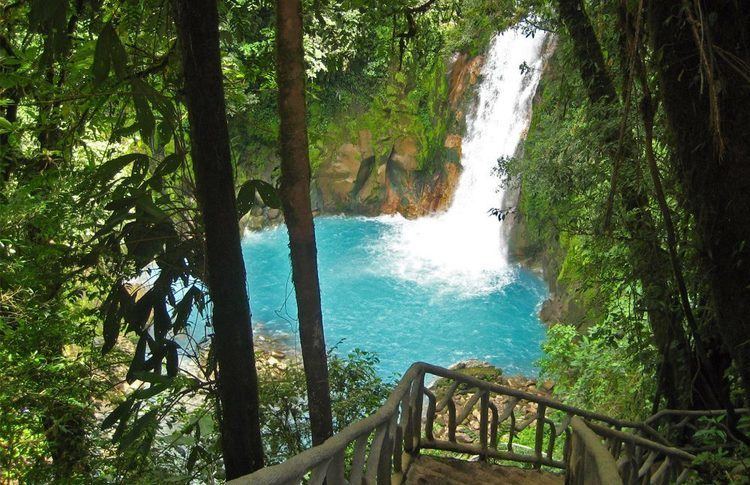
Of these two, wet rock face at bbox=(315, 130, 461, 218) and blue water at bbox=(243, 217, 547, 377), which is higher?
wet rock face at bbox=(315, 130, 461, 218)

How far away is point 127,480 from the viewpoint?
5.02m

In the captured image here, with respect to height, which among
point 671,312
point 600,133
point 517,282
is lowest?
point 517,282

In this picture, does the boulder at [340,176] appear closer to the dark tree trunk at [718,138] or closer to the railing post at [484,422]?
the railing post at [484,422]

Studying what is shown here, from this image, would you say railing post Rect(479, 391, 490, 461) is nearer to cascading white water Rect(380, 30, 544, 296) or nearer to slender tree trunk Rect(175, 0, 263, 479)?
slender tree trunk Rect(175, 0, 263, 479)

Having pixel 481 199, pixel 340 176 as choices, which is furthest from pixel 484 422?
pixel 340 176

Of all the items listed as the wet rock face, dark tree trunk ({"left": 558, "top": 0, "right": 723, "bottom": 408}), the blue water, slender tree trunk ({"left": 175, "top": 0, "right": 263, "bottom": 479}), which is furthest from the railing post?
the wet rock face

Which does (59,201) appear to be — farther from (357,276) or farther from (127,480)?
(357,276)

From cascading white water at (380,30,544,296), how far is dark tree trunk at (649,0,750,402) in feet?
47.5

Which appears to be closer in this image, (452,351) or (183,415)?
(183,415)

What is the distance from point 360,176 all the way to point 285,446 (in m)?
17.1

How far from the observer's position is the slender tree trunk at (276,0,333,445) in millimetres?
4793

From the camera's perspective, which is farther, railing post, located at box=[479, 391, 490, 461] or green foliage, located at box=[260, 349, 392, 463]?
green foliage, located at box=[260, 349, 392, 463]

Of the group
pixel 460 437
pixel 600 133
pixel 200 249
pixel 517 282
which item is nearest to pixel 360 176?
pixel 517 282

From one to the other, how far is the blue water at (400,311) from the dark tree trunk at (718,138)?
9017 mm
